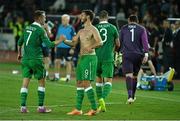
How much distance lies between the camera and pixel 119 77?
98.4 feet

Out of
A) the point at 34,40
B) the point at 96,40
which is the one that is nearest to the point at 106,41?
the point at 96,40

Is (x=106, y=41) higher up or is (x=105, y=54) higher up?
(x=106, y=41)

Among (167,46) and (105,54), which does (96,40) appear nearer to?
(105,54)

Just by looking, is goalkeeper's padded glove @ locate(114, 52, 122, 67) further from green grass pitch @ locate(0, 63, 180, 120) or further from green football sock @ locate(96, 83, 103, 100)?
green football sock @ locate(96, 83, 103, 100)

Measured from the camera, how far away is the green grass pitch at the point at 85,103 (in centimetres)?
1720

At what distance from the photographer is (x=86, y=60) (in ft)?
57.4

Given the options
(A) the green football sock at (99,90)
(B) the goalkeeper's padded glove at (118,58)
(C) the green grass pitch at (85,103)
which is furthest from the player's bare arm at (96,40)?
(B) the goalkeeper's padded glove at (118,58)

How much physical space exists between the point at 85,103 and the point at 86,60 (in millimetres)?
2910

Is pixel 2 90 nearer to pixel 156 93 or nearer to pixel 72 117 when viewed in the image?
pixel 156 93

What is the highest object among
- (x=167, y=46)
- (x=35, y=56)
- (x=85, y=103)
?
(x=167, y=46)

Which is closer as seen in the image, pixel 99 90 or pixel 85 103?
pixel 99 90

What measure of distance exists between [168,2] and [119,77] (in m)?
8.07

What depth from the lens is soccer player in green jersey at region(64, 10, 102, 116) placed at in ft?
57.1

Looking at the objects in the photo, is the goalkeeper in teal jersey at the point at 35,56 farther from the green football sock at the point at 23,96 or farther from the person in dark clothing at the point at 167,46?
the person in dark clothing at the point at 167,46
